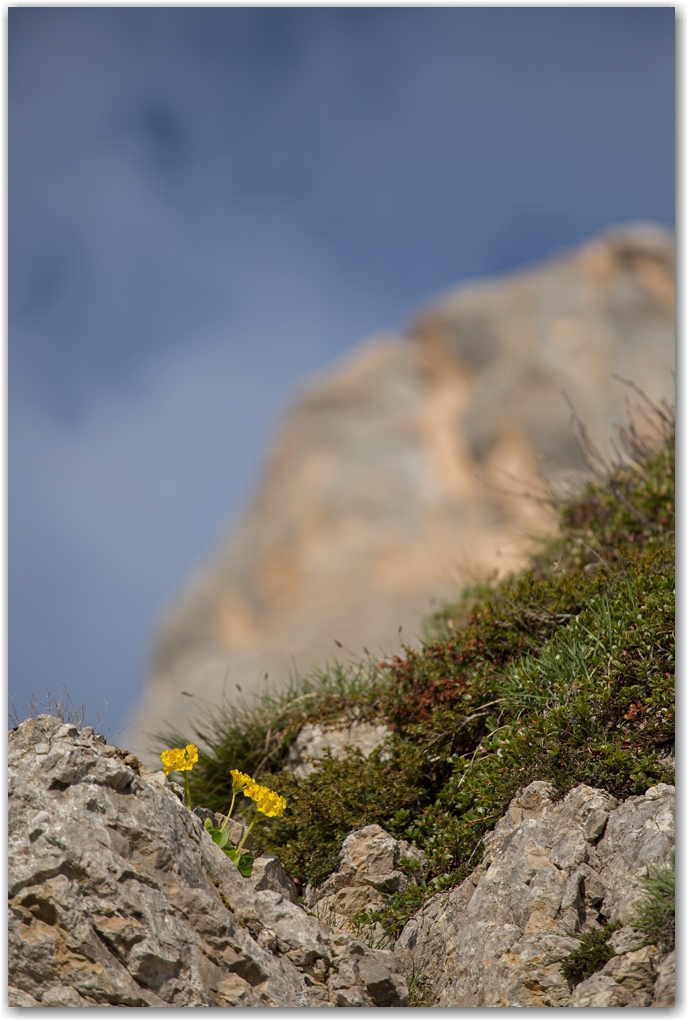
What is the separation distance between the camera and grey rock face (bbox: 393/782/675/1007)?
402 cm

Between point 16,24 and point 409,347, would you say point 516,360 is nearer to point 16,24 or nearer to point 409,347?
point 409,347

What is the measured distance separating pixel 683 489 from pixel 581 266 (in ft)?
96.3

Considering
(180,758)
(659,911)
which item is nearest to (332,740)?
(180,758)

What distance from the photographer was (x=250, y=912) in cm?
436

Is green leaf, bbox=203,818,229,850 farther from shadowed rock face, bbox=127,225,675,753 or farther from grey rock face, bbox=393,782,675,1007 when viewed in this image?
shadowed rock face, bbox=127,225,675,753

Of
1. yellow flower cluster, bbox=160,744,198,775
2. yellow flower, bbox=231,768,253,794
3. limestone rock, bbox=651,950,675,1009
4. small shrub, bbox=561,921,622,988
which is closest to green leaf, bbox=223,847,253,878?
yellow flower, bbox=231,768,253,794

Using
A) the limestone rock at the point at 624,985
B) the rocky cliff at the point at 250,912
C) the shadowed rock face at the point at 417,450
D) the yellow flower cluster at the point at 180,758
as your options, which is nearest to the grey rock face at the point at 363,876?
the rocky cliff at the point at 250,912

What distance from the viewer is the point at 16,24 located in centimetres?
546

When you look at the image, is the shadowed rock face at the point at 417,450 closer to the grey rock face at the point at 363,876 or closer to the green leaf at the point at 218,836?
the grey rock face at the point at 363,876

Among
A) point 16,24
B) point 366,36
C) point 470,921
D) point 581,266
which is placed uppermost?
point 581,266

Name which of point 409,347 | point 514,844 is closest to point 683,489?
point 514,844

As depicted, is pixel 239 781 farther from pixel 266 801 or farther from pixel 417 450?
pixel 417 450

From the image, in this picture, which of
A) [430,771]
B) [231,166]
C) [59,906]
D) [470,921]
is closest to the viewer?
[59,906]

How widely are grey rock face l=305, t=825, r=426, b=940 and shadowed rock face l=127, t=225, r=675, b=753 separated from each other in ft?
63.5
